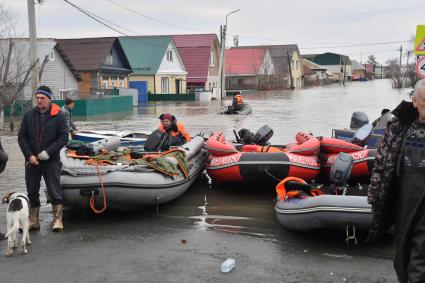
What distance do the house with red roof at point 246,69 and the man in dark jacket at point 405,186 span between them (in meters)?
61.8

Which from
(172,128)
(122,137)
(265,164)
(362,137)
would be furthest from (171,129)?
(362,137)

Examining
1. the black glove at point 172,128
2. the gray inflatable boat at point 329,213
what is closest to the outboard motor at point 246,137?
the black glove at point 172,128

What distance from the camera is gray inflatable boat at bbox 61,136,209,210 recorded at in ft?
21.7

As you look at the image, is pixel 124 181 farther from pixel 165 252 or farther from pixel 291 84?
pixel 291 84

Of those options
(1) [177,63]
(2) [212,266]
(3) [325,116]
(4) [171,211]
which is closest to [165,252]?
(2) [212,266]

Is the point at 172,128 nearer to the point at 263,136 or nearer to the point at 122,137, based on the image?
the point at 263,136

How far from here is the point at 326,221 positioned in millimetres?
5816

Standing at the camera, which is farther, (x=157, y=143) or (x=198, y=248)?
(x=157, y=143)

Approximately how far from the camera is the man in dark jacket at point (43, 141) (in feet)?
20.4

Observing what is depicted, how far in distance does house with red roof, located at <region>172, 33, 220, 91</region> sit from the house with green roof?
3.29 m

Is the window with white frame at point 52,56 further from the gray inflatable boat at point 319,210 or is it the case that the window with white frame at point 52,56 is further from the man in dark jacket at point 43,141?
the gray inflatable boat at point 319,210

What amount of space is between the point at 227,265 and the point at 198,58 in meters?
49.1

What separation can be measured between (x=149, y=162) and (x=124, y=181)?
2.16ft

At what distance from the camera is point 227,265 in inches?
209
